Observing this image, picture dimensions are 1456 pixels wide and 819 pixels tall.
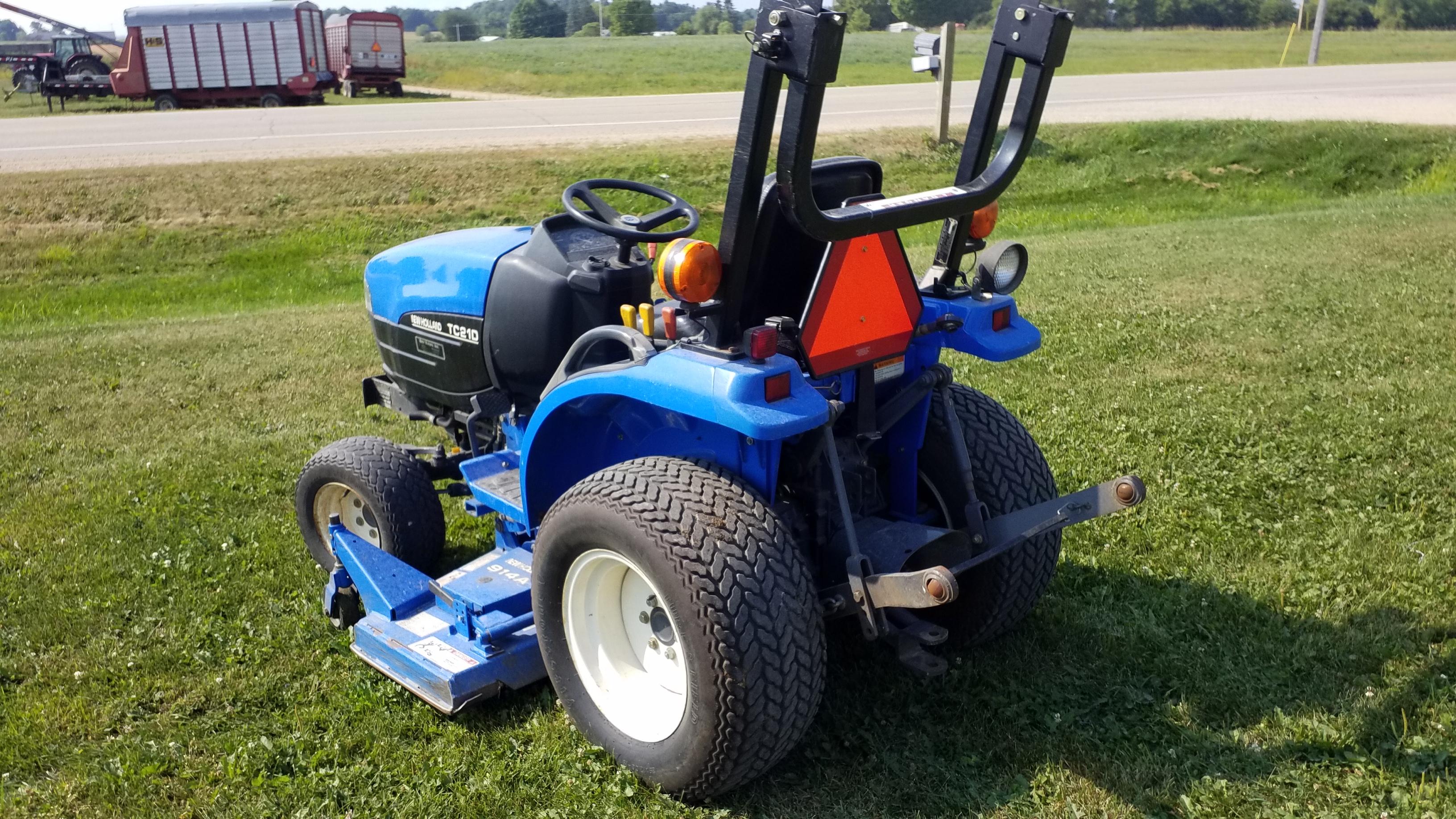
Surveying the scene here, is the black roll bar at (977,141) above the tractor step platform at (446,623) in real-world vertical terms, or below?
above

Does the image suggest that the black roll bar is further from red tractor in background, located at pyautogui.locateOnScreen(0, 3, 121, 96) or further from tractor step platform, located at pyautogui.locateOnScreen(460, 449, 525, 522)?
red tractor in background, located at pyautogui.locateOnScreen(0, 3, 121, 96)

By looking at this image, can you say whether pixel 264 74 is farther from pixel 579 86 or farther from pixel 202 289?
pixel 202 289

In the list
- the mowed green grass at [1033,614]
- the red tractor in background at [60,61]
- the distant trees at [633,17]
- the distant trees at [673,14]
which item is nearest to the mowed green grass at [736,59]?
the red tractor in background at [60,61]

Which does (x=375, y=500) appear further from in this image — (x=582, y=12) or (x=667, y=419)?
(x=582, y=12)

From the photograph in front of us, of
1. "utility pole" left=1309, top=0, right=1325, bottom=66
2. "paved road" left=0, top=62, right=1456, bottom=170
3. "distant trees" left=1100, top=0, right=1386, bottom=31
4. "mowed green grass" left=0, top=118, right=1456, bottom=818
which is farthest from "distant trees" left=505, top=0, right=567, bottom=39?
"mowed green grass" left=0, top=118, right=1456, bottom=818

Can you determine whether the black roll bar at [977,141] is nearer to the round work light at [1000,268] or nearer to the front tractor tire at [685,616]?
the round work light at [1000,268]

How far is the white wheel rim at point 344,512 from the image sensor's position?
4.31 metres

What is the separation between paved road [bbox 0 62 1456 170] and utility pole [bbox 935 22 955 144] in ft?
5.45

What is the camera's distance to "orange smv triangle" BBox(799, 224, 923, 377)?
114 inches

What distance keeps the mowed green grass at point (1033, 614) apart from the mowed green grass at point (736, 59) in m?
14.6

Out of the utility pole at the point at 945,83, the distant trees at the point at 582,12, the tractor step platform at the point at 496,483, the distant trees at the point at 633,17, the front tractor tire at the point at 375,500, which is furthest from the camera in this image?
the distant trees at the point at 582,12

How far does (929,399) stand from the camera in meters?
3.34

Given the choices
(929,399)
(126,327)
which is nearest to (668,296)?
(929,399)

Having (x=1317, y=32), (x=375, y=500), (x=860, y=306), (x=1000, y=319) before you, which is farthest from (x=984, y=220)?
(x=1317, y=32)
